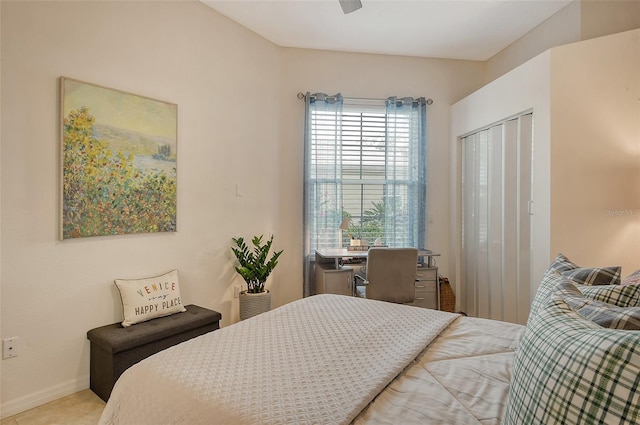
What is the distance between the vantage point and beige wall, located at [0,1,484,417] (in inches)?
79.8

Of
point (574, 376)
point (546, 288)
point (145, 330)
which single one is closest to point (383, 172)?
point (145, 330)

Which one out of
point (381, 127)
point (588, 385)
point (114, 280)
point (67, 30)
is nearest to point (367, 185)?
point (381, 127)

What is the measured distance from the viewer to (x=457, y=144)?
4.12 m

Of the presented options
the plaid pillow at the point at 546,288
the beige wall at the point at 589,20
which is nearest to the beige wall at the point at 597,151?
the beige wall at the point at 589,20

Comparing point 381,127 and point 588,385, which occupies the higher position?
point 381,127

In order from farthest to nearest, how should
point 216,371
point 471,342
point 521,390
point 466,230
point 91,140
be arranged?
point 466,230 → point 91,140 → point 471,342 → point 216,371 → point 521,390

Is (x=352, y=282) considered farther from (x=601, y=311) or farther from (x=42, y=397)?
(x=601, y=311)

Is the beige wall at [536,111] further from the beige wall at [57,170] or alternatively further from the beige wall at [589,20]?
the beige wall at [57,170]

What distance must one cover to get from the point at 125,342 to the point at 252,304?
4.02ft

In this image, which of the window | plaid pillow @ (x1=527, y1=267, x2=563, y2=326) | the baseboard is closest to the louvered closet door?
the window

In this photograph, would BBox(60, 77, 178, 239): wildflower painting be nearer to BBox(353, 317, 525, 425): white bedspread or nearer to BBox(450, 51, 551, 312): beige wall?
BBox(353, 317, 525, 425): white bedspread

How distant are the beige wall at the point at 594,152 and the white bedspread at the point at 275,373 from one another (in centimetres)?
171

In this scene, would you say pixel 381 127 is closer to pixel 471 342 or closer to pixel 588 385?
pixel 471 342

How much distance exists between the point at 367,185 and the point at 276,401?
3311 mm
